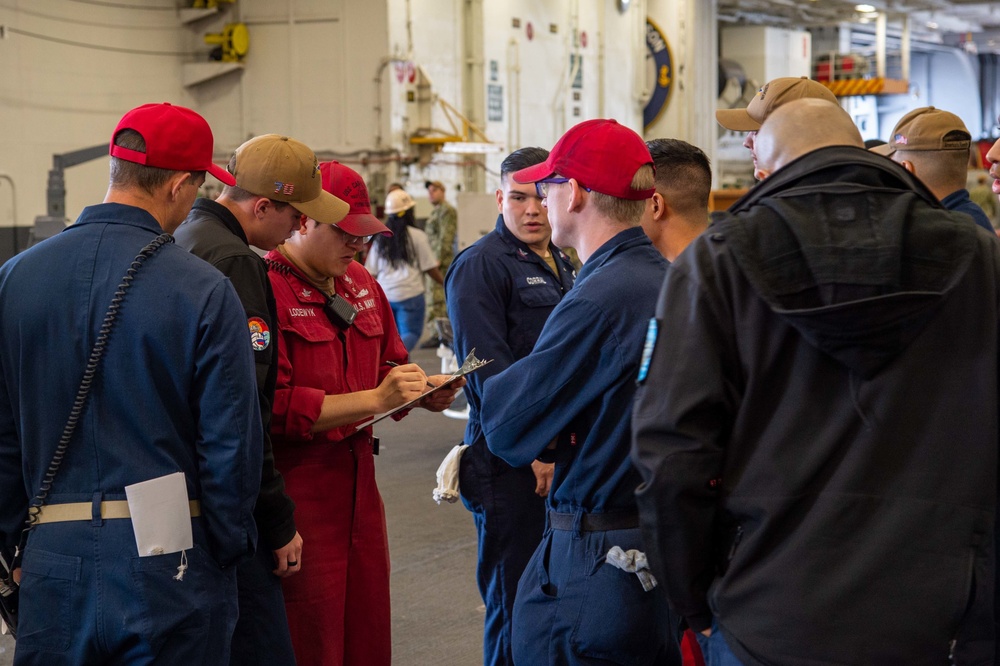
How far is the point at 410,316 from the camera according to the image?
10273mm

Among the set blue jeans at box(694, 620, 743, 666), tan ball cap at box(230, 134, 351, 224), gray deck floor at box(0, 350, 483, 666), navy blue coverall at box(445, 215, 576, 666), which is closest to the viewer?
blue jeans at box(694, 620, 743, 666)

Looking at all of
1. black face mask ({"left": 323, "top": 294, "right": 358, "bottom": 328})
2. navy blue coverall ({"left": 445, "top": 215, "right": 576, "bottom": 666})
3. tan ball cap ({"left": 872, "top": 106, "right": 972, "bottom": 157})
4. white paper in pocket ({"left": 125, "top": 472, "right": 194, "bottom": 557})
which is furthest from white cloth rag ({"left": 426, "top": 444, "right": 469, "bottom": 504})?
tan ball cap ({"left": 872, "top": 106, "right": 972, "bottom": 157})

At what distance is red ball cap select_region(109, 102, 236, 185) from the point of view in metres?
2.37

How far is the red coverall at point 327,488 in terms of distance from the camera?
9.66ft

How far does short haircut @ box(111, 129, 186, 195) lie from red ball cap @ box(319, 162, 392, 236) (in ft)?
2.43

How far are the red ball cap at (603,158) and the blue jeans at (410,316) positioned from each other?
7565 millimetres

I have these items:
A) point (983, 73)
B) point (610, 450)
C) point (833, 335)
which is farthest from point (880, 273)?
point (983, 73)

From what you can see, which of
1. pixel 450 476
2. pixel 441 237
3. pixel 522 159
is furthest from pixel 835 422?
pixel 441 237

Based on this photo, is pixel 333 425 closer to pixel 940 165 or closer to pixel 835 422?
pixel 835 422

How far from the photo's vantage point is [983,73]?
3378 centimetres

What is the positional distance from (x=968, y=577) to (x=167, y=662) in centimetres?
160

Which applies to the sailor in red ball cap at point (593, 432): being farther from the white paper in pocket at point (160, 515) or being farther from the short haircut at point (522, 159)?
the short haircut at point (522, 159)

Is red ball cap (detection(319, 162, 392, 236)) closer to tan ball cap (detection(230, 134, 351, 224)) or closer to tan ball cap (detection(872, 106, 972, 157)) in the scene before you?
tan ball cap (detection(230, 134, 351, 224))

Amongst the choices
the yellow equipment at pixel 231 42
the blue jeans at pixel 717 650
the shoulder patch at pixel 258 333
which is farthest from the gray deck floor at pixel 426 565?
the yellow equipment at pixel 231 42
